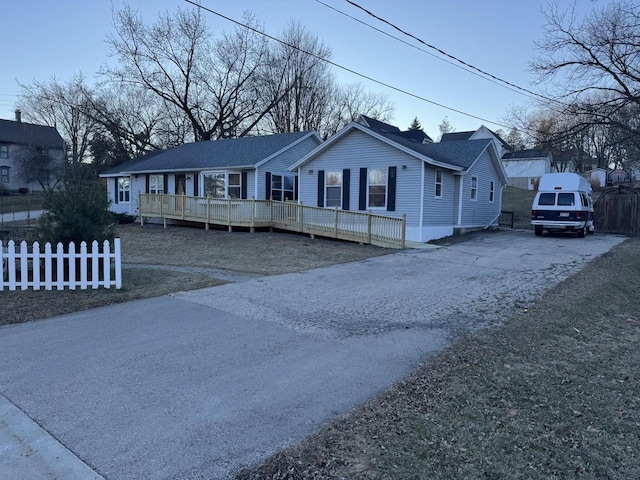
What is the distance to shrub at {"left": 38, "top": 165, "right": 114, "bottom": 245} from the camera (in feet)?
Result: 29.3

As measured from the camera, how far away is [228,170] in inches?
874

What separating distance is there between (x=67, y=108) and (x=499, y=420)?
52.9 metres

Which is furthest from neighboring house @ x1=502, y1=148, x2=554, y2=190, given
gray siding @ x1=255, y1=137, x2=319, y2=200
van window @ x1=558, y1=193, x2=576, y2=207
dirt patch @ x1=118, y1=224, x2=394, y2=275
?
dirt patch @ x1=118, y1=224, x2=394, y2=275

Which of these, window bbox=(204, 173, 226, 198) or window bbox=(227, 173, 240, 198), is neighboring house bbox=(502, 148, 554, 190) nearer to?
window bbox=(227, 173, 240, 198)

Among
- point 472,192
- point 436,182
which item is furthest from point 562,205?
point 436,182

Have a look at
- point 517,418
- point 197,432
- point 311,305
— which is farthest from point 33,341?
point 517,418

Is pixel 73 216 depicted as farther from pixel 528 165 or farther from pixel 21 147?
pixel 21 147

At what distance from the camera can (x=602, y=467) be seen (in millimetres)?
2928

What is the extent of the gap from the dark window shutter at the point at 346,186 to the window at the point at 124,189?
1631cm

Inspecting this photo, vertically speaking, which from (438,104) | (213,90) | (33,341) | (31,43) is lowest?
(33,341)

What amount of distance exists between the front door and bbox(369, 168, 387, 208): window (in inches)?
460

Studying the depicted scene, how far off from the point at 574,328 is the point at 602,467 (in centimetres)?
390

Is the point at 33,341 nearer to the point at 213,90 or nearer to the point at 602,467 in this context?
the point at 602,467

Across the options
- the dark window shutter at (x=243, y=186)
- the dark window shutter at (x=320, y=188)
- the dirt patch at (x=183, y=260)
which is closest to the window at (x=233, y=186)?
the dark window shutter at (x=243, y=186)
